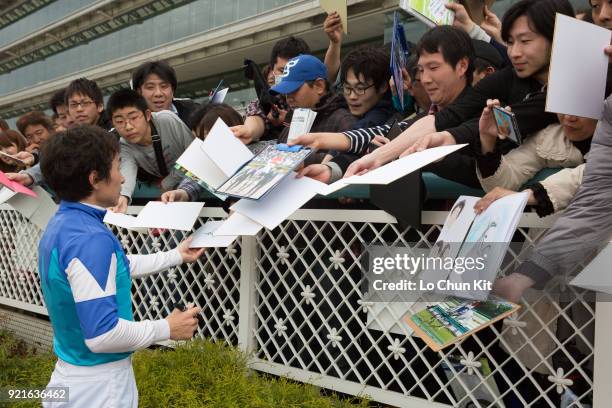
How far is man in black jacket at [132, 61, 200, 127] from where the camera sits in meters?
4.45

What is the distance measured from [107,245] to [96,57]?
28.2 meters

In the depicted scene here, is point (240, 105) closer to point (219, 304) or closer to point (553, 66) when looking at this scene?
point (219, 304)

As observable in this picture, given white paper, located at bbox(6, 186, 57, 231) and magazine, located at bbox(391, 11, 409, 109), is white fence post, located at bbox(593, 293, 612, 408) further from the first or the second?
white paper, located at bbox(6, 186, 57, 231)

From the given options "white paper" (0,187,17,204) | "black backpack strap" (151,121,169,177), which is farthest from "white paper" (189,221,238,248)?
"white paper" (0,187,17,204)

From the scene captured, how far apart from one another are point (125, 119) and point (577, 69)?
297 cm

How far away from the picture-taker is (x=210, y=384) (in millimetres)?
2875

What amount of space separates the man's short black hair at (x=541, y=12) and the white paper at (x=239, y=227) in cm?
141

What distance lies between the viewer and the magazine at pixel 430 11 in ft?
9.02

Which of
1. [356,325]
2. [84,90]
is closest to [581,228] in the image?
[356,325]

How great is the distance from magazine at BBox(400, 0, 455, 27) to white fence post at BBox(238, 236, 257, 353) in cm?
155

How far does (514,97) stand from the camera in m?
2.24

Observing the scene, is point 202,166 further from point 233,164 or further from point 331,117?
point 331,117

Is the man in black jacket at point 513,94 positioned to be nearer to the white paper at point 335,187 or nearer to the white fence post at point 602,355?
the white paper at point 335,187

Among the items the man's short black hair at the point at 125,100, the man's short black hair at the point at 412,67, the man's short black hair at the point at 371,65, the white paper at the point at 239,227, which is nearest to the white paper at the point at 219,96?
the man's short black hair at the point at 125,100
